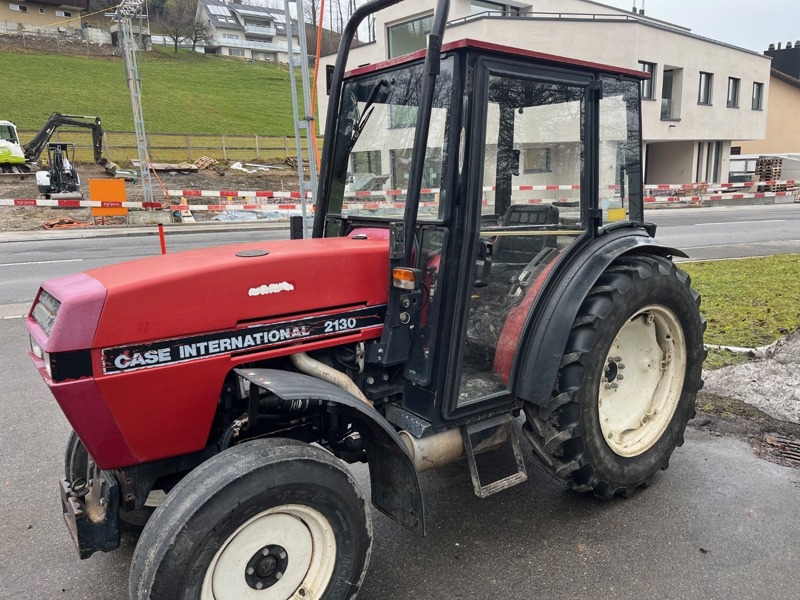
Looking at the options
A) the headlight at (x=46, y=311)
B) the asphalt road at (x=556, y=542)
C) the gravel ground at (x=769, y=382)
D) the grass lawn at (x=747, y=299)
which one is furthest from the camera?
the grass lawn at (x=747, y=299)

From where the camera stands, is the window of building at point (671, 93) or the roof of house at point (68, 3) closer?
the window of building at point (671, 93)

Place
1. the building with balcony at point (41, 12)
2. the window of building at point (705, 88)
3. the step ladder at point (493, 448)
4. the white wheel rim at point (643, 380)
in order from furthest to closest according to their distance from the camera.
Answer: the building with balcony at point (41, 12) < the window of building at point (705, 88) < the white wheel rim at point (643, 380) < the step ladder at point (493, 448)

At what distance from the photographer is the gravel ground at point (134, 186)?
18.4 m

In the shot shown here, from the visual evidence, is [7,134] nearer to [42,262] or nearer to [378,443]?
[42,262]

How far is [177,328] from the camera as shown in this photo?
225cm

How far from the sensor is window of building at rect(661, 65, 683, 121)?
2789 cm

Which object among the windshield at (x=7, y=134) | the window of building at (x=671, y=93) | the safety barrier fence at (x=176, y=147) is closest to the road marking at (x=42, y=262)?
the windshield at (x=7, y=134)

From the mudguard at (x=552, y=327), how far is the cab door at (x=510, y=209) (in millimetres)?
61

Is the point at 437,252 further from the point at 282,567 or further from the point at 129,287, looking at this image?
the point at 282,567

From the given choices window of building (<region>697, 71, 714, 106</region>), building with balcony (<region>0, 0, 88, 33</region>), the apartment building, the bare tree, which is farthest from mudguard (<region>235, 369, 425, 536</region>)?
the bare tree

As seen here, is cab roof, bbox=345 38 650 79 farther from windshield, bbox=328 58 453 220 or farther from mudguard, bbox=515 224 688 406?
mudguard, bbox=515 224 688 406

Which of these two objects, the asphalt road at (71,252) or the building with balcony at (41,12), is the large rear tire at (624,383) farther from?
the building with balcony at (41,12)

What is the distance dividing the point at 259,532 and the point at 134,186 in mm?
24874

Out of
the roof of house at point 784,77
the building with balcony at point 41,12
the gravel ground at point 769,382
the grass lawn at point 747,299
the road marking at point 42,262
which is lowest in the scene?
the gravel ground at point 769,382
